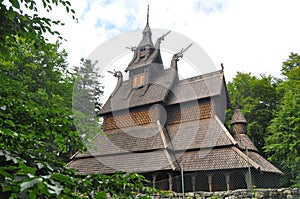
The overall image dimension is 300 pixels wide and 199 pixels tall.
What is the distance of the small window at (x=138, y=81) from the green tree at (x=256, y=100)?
10.7 metres

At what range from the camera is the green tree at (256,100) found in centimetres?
2811

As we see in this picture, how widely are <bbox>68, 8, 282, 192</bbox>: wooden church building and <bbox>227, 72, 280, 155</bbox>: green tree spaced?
841cm

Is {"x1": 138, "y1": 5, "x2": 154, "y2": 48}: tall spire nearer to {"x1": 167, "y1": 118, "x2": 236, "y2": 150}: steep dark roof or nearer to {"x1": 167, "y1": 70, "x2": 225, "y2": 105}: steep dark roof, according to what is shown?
{"x1": 167, "y1": 70, "x2": 225, "y2": 105}: steep dark roof

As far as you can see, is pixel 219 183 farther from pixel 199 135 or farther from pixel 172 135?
pixel 172 135

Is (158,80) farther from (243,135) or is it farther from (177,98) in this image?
(243,135)

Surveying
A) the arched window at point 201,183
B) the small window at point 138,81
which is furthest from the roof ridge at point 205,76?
the arched window at point 201,183

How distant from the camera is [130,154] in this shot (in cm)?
1669

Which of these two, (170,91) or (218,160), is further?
(170,91)

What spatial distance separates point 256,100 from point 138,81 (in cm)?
1373

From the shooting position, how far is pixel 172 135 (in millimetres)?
17547

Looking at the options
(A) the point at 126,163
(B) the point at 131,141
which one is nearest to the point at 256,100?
(B) the point at 131,141

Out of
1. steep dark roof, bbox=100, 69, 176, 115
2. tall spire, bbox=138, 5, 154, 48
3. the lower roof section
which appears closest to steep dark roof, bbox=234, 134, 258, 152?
the lower roof section

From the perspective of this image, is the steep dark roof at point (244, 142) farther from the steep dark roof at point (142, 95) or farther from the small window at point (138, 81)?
the small window at point (138, 81)

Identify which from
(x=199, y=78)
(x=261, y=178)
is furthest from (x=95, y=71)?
(x=261, y=178)
